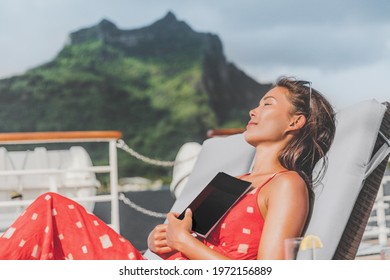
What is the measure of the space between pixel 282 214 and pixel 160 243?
491 mm

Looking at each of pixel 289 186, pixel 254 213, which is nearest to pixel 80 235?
pixel 254 213

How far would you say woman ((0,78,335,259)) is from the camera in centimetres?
197

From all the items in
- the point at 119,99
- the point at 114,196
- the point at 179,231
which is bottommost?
the point at 114,196

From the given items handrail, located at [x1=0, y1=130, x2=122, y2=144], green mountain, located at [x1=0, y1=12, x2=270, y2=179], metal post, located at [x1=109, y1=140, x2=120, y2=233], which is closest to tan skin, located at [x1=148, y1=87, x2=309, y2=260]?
metal post, located at [x1=109, y1=140, x2=120, y2=233]

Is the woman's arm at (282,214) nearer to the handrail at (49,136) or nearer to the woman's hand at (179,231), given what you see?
the woman's hand at (179,231)

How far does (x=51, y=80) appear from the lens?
11.9m

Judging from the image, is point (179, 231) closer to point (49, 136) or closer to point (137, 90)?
point (49, 136)

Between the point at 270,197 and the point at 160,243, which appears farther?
the point at 160,243

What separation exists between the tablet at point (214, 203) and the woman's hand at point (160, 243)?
0.14 metres

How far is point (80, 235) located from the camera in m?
2.13

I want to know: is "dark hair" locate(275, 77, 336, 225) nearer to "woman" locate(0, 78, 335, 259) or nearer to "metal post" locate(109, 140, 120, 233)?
"woman" locate(0, 78, 335, 259)

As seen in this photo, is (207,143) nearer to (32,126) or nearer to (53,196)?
(53,196)
